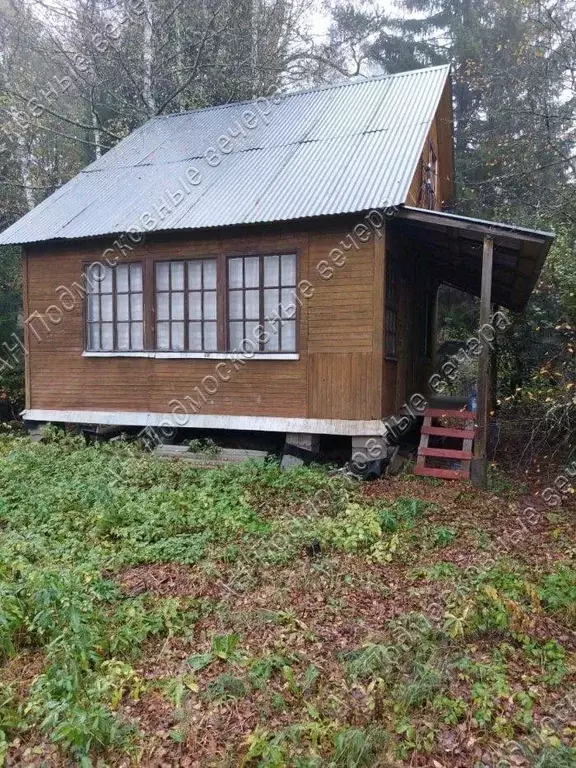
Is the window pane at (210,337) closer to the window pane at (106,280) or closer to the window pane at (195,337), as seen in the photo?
the window pane at (195,337)

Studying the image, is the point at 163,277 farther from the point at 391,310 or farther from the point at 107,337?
the point at 391,310

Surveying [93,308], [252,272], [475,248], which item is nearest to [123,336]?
[93,308]

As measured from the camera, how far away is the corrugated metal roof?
815 centimetres

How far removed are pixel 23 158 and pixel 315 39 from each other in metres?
12.2

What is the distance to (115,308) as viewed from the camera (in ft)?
31.4

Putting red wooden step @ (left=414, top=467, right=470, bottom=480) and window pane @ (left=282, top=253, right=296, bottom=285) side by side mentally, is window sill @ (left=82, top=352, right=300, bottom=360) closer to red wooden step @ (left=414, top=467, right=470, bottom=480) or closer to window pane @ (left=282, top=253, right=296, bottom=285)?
window pane @ (left=282, top=253, right=296, bottom=285)

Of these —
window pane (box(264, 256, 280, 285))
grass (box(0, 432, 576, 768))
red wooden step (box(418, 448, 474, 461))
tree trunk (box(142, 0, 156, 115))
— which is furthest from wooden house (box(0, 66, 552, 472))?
tree trunk (box(142, 0, 156, 115))

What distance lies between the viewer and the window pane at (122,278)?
9.49 meters

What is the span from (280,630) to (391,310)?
227 inches

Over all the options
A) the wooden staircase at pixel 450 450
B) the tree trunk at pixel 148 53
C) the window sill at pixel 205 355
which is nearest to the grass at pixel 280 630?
the wooden staircase at pixel 450 450

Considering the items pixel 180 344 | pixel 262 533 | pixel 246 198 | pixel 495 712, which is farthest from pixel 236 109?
pixel 495 712

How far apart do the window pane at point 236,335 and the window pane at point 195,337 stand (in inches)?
23.8

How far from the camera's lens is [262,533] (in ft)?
19.3

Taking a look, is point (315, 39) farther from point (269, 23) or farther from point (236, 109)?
point (236, 109)
